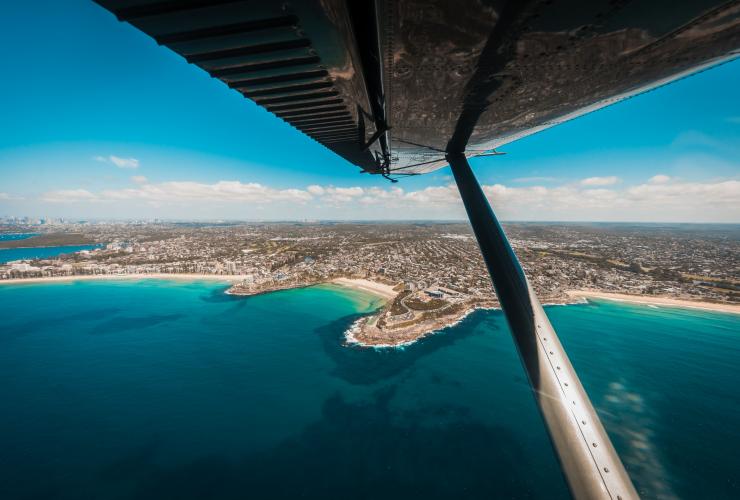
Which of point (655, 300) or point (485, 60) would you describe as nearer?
point (485, 60)

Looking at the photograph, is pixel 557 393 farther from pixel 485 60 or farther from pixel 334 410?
pixel 334 410

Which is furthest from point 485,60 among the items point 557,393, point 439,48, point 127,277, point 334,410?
point 127,277

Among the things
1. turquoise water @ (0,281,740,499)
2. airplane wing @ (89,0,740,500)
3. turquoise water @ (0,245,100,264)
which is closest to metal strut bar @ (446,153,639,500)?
airplane wing @ (89,0,740,500)

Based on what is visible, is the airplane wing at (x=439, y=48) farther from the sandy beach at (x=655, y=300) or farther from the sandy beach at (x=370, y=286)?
the sandy beach at (x=655, y=300)

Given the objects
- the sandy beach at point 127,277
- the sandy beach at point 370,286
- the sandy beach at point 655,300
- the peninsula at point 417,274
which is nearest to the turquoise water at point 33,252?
the peninsula at point 417,274

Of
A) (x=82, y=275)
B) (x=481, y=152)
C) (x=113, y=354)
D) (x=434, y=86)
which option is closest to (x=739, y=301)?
(x=481, y=152)

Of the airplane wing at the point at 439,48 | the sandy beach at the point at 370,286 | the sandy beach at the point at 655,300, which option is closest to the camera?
the airplane wing at the point at 439,48
